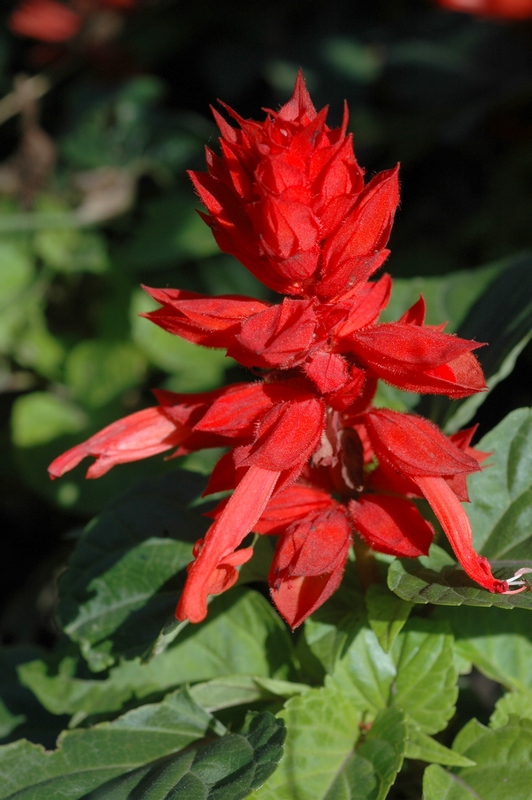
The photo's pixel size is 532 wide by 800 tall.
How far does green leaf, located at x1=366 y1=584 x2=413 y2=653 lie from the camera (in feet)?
3.43

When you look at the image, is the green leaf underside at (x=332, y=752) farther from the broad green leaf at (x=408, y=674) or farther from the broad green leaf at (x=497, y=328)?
the broad green leaf at (x=497, y=328)

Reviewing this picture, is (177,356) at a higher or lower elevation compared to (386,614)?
lower

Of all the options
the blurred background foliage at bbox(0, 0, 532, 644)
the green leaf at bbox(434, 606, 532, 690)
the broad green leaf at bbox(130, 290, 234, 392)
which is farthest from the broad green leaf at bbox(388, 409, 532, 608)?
the broad green leaf at bbox(130, 290, 234, 392)

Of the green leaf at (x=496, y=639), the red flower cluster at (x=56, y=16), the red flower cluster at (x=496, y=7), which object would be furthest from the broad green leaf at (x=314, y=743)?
the red flower cluster at (x=56, y=16)

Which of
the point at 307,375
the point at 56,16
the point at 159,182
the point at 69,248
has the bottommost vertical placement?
the point at 69,248

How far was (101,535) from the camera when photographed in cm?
137

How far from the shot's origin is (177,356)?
2.60 metres

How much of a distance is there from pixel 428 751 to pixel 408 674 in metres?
0.11

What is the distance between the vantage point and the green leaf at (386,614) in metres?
1.05

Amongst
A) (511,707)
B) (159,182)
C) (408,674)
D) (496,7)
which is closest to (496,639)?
(511,707)

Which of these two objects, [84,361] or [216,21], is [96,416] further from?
[216,21]

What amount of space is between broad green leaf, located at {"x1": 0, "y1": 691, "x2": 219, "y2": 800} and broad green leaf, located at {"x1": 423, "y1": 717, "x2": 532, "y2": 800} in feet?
1.14

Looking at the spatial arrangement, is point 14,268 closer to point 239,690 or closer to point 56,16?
point 56,16

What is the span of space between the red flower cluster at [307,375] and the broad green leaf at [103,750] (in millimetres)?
309
